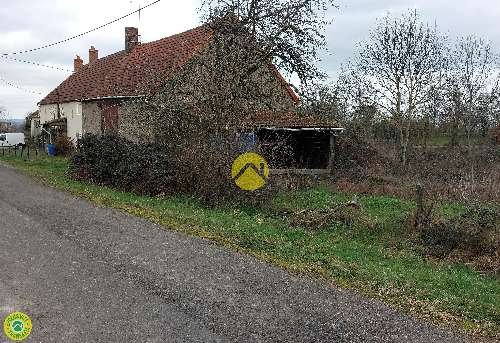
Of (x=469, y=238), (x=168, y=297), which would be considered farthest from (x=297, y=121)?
(x=168, y=297)

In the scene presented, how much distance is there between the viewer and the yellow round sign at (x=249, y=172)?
1456 cm

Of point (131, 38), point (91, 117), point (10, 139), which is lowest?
point (10, 139)

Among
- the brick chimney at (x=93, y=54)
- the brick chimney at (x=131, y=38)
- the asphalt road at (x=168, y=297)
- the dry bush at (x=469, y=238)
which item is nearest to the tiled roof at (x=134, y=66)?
the brick chimney at (x=131, y=38)

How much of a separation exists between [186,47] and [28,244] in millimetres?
21575

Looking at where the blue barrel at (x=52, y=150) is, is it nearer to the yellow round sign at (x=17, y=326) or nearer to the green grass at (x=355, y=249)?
the green grass at (x=355, y=249)

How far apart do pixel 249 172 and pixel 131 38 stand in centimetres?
2469

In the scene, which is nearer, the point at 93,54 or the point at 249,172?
the point at 249,172

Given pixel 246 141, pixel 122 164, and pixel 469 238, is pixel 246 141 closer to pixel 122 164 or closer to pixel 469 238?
pixel 122 164

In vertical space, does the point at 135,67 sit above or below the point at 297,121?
above

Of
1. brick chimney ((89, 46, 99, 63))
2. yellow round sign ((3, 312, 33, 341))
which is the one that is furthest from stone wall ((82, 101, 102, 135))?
yellow round sign ((3, 312, 33, 341))

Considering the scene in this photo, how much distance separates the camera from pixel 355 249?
10664 millimetres

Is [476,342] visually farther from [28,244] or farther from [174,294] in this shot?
[28,244]

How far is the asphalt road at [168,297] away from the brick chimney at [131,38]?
2861cm

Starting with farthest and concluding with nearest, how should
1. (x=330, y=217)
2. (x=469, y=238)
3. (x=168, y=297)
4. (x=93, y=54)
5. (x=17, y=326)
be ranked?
(x=93, y=54) → (x=330, y=217) → (x=469, y=238) → (x=168, y=297) → (x=17, y=326)
